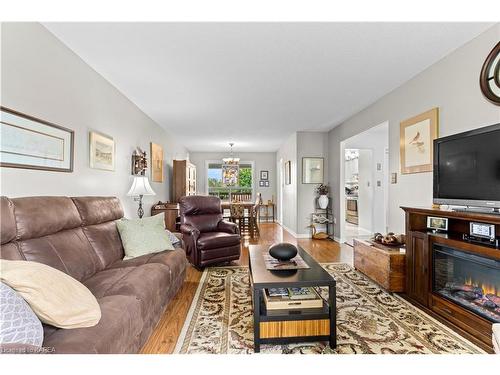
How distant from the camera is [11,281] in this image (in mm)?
1142

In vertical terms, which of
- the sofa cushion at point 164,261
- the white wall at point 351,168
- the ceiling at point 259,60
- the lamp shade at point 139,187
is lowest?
the sofa cushion at point 164,261

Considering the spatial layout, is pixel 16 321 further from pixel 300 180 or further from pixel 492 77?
pixel 300 180

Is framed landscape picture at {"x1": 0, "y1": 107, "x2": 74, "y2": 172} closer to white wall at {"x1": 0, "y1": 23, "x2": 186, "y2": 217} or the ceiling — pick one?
white wall at {"x1": 0, "y1": 23, "x2": 186, "y2": 217}

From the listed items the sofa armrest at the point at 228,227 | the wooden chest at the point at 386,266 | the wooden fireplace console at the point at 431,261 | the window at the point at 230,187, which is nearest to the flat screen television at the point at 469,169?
the wooden fireplace console at the point at 431,261

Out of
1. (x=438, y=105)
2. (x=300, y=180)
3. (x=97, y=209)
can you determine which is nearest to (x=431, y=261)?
(x=438, y=105)

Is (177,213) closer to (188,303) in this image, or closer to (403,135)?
(188,303)

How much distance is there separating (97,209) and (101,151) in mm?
896

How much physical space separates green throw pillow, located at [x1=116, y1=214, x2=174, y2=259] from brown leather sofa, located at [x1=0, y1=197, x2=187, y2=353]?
81 millimetres

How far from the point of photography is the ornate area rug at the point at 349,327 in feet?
5.96

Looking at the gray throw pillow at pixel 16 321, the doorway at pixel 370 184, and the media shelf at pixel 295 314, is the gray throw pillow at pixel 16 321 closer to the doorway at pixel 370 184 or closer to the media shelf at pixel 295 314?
the media shelf at pixel 295 314

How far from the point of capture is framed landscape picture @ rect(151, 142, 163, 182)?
499 cm

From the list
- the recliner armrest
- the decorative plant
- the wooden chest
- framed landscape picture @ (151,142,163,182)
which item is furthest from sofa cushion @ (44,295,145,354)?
the decorative plant

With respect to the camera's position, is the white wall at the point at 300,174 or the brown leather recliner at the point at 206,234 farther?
the white wall at the point at 300,174

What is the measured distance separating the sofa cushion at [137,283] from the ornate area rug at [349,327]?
369 millimetres
